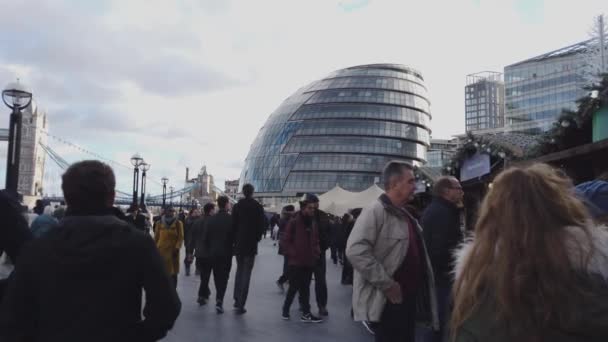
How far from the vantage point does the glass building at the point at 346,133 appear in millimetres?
65188

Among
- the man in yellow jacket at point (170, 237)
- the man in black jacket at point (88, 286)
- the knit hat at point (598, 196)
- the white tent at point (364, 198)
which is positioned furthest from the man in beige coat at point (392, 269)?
the white tent at point (364, 198)

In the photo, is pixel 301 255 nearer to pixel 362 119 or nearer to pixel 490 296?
pixel 490 296

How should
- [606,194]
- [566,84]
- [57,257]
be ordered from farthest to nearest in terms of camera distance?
[566,84] → [606,194] → [57,257]

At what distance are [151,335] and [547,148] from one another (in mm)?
7654

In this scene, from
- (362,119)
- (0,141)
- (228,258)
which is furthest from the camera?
(362,119)

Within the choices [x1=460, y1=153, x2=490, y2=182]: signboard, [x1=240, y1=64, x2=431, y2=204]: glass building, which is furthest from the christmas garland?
[x1=240, y1=64, x2=431, y2=204]: glass building

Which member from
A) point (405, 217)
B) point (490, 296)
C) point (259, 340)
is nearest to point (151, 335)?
point (490, 296)

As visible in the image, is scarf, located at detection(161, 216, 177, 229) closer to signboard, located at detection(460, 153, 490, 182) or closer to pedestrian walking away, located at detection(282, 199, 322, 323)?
pedestrian walking away, located at detection(282, 199, 322, 323)

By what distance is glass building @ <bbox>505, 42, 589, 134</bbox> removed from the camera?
83.6 m

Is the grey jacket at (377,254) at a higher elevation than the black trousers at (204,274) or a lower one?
higher

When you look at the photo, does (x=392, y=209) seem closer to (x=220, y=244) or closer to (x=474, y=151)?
(x=220, y=244)

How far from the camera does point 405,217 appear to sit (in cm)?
424

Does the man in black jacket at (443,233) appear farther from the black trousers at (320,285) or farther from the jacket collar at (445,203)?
the black trousers at (320,285)

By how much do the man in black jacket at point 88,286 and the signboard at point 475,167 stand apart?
338 inches
